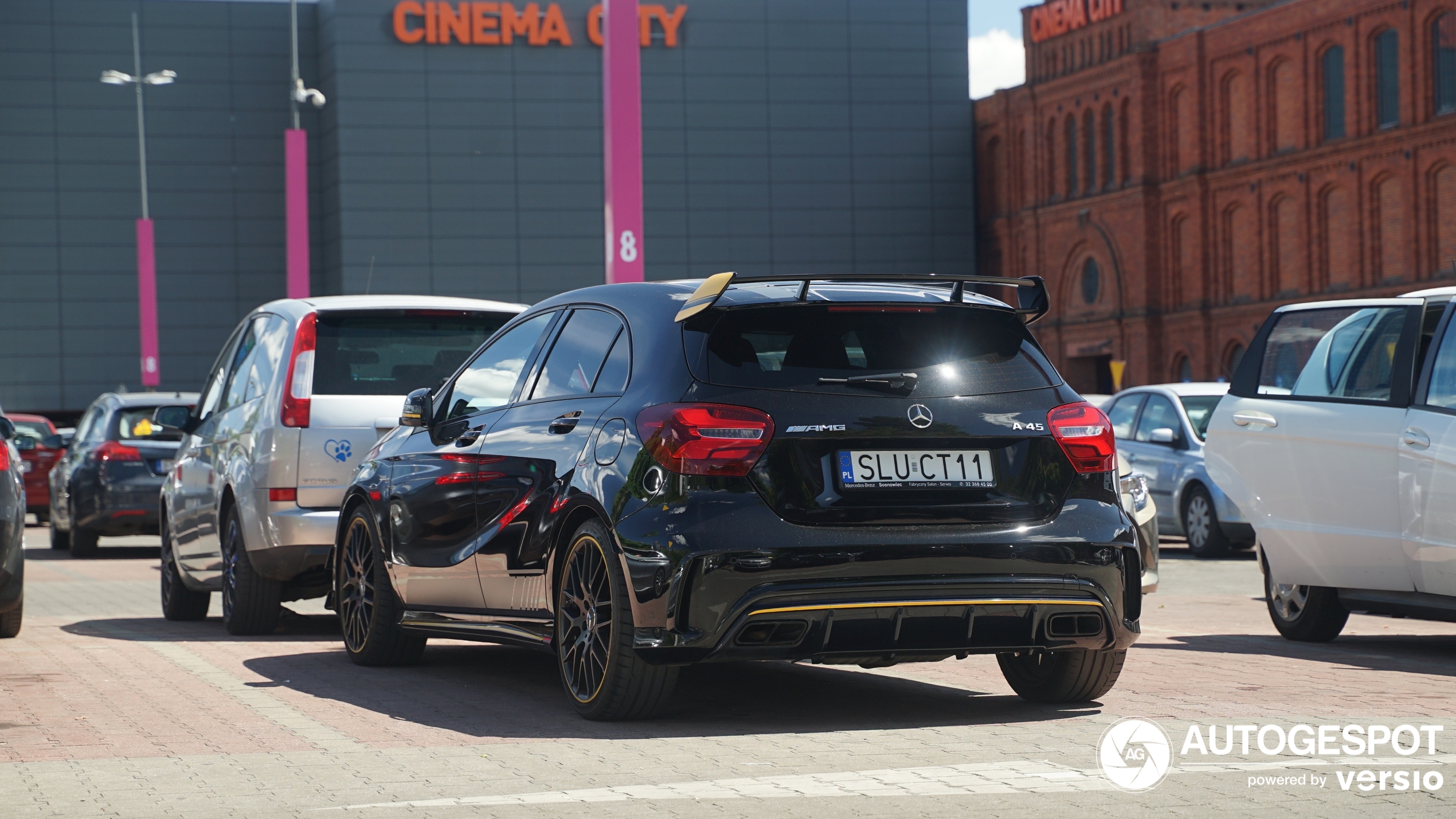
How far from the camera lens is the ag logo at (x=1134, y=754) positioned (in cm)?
550

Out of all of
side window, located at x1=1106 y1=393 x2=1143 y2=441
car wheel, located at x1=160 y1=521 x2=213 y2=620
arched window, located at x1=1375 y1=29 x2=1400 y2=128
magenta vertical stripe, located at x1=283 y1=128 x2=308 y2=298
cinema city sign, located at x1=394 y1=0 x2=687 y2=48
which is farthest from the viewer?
cinema city sign, located at x1=394 y1=0 x2=687 y2=48

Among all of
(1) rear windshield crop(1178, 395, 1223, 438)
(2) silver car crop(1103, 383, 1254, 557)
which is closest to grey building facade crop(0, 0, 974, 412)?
(2) silver car crop(1103, 383, 1254, 557)

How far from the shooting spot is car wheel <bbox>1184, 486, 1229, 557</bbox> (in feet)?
62.7

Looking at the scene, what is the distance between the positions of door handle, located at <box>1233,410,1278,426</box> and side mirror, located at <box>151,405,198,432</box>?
Answer: 6.09 meters

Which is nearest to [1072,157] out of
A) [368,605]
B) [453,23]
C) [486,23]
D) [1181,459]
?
[486,23]

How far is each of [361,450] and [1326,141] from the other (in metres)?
51.1

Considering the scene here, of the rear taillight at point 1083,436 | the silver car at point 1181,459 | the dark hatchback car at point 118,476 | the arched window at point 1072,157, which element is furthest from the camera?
the arched window at point 1072,157

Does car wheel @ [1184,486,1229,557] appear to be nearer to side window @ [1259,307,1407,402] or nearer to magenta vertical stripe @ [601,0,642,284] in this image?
magenta vertical stripe @ [601,0,642,284]

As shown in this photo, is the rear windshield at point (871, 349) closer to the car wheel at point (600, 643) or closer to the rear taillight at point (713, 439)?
the rear taillight at point (713, 439)

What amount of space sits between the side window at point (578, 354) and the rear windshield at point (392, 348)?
109 inches

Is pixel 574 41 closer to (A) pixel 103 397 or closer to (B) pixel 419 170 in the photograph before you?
(B) pixel 419 170

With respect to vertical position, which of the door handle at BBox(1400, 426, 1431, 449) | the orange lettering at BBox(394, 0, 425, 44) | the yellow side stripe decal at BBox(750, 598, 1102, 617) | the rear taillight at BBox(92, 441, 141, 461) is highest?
the orange lettering at BBox(394, 0, 425, 44)

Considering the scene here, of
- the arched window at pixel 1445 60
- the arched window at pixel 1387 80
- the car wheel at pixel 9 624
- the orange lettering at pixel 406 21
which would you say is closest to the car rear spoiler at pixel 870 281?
the car wheel at pixel 9 624

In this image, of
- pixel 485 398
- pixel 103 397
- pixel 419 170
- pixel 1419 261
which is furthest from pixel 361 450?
pixel 419 170
